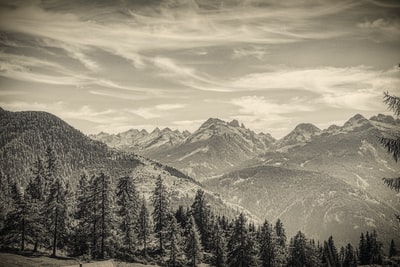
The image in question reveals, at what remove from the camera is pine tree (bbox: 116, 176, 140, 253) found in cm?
6950

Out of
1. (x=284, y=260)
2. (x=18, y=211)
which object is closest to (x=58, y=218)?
(x=18, y=211)

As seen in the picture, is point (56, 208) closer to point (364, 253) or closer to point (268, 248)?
point (268, 248)

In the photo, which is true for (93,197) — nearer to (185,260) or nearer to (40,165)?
(40,165)

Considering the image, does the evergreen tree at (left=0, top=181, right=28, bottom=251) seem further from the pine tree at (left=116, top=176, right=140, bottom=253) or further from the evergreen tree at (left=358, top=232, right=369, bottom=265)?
the evergreen tree at (left=358, top=232, right=369, bottom=265)

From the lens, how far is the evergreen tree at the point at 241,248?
7412cm

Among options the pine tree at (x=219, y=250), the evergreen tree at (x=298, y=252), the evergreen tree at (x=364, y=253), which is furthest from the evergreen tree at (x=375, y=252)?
the pine tree at (x=219, y=250)

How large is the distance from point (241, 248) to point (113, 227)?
91.6 feet

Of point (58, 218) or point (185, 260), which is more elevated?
point (58, 218)

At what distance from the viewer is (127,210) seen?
7369 cm

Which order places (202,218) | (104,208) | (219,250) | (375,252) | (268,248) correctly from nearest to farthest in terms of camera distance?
(104,208)
(219,250)
(268,248)
(202,218)
(375,252)

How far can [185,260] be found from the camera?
73188 mm

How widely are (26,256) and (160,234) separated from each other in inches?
1022

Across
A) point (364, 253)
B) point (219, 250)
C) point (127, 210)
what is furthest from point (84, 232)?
point (364, 253)

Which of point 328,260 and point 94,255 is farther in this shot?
point 328,260
